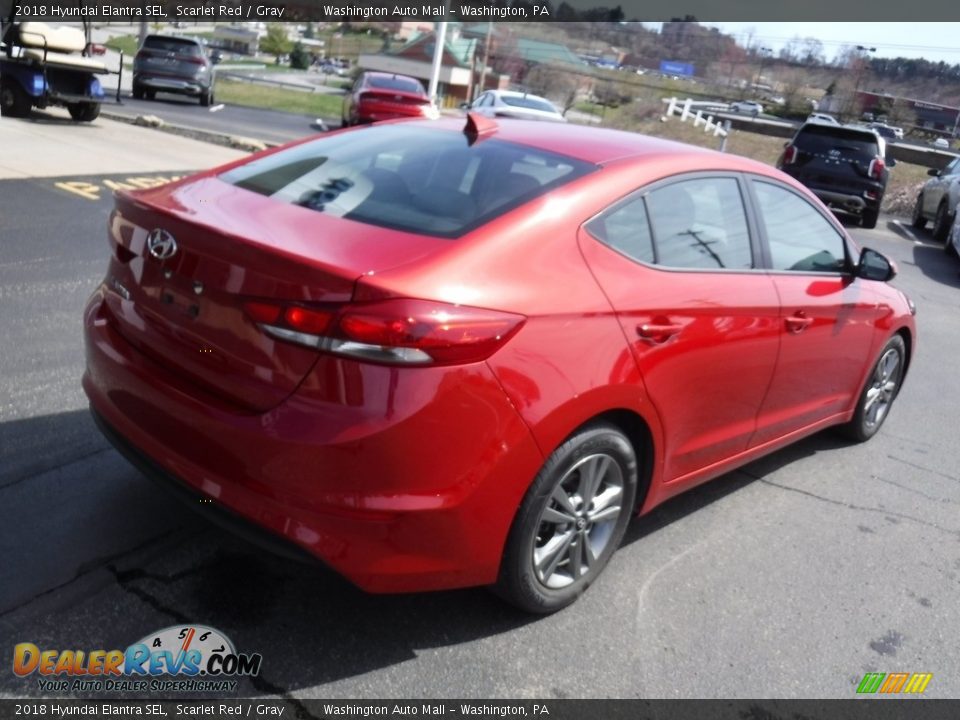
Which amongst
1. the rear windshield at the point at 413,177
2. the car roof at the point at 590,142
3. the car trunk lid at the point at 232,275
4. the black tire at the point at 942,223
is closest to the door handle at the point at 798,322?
the car roof at the point at 590,142

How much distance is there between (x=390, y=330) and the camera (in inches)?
105

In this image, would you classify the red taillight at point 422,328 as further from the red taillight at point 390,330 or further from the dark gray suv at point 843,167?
the dark gray suv at point 843,167

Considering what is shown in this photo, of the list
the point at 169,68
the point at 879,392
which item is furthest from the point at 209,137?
the point at 879,392

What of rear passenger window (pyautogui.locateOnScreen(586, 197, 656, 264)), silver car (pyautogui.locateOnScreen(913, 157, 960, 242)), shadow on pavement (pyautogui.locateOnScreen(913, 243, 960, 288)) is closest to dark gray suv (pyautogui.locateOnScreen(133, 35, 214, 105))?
silver car (pyautogui.locateOnScreen(913, 157, 960, 242))

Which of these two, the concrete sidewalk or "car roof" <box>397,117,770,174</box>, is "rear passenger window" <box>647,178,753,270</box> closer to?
"car roof" <box>397,117,770,174</box>

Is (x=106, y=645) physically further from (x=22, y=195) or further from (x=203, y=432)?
(x=22, y=195)

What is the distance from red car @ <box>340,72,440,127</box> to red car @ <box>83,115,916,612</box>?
16.7m

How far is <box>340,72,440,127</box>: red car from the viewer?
20.8 meters

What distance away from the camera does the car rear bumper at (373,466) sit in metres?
2.70

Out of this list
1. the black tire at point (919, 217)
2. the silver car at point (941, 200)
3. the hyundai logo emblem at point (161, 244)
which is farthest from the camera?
the black tire at point (919, 217)

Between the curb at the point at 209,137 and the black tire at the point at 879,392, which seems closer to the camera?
the black tire at the point at 879,392

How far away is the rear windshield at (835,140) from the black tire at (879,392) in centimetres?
1237

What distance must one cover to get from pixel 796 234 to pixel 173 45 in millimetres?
23673

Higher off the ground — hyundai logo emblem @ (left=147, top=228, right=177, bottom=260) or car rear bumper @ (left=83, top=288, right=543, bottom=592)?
hyundai logo emblem @ (left=147, top=228, right=177, bottom=260)
